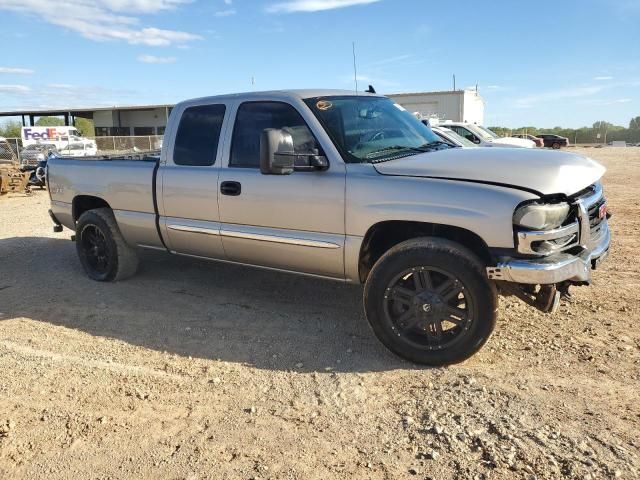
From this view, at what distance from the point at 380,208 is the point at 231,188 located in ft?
4.70

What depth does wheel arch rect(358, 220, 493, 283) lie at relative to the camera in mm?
3812

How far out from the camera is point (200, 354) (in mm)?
4230

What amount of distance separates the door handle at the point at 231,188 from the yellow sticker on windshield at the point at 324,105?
94cm

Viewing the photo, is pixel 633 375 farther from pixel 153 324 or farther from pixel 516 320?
pixel 153 324

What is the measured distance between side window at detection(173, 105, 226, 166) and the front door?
0.75ft

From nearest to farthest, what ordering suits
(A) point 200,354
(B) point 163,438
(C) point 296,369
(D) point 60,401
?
1. (B) point 163,438
2. (D) point 60,401
3. (C) point 296,369
4. (A) point 200,354

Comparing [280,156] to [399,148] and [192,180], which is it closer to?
[399,148]

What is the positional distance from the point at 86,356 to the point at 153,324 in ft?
2.40

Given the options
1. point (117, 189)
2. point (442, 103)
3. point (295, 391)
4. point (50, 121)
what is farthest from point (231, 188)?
point (50, 121)

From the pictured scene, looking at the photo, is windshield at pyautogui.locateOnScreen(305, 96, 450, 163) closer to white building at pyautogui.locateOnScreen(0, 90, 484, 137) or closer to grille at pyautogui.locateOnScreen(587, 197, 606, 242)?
grille at pyautogui.locateOnScreen(587, 197, 606, 242)

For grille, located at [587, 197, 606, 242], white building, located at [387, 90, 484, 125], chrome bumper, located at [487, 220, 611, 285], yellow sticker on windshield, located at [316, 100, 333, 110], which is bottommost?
chrome bumper, located at [487, 220, 611, 285]

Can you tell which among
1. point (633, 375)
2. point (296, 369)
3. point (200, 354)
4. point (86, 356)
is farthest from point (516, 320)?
point (86, 356)

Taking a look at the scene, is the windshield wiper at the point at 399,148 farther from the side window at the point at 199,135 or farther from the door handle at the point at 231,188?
the side window at the point at 199,135

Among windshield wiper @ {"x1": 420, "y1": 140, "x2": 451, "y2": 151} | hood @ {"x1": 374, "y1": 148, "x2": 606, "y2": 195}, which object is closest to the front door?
hood @ {"x1": 374, "y1": 148, "x2": 606, "y2": 195}
